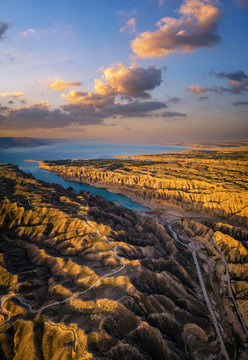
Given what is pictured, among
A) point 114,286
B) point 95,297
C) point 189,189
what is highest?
point 189,189

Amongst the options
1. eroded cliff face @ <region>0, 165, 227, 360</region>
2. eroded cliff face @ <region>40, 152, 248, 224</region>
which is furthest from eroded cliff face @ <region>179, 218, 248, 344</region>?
eroded cliff face @ <region>40, 152, 248, 224</region>

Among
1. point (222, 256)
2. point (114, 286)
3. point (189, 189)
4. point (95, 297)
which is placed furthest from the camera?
point (189, 189)

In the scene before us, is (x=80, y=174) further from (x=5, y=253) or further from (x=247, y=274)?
(x=247, y=274)

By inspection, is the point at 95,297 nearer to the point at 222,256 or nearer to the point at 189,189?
the point at 222,256

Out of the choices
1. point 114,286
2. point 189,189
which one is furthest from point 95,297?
point 189,189

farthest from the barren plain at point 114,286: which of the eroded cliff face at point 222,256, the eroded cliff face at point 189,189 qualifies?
the eroded cliff face at point 189,189

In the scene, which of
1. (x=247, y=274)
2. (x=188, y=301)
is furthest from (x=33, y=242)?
(x=247, y=274)
